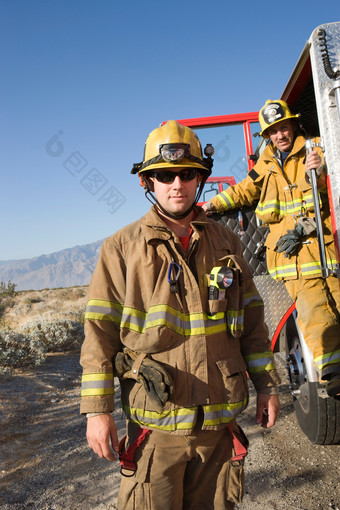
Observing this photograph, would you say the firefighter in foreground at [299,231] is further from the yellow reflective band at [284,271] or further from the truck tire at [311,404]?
the truck tire at [311,404]

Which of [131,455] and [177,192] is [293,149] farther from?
[131,455]

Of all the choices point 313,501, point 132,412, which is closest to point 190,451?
point 132,412

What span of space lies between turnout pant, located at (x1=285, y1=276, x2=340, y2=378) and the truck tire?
212 mm

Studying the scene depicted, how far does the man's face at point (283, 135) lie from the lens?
3252 millimetres

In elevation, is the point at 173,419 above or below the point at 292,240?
below

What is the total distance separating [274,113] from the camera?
10.5 ft

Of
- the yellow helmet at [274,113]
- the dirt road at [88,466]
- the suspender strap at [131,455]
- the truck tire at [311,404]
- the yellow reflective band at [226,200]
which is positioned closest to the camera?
the suspender strap at [131,455]

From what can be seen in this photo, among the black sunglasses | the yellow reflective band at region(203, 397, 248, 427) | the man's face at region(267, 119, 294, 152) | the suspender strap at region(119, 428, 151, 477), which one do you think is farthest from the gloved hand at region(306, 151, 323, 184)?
the suspender strap at region(119, 428, 151, 477)

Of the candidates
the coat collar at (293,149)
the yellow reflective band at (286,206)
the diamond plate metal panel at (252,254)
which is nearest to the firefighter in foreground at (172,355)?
the yellow reflective band at (286,206)

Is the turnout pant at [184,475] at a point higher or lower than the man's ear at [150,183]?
lower

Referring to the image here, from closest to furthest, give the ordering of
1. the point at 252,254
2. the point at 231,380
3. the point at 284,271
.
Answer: the point at 231,380 → the point at 284,271 → the point at 252,254

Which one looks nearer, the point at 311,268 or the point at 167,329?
the point at 167,329

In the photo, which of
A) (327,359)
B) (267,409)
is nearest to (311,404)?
(327,359)

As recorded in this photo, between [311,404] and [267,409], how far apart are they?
1503 mm
